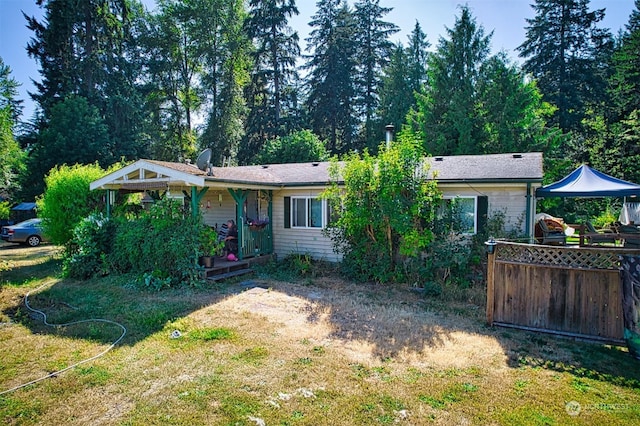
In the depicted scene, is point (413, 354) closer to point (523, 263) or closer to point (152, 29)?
point (523, 263)

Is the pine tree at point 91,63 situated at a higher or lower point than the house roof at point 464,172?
higher

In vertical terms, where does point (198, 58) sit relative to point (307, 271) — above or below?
above

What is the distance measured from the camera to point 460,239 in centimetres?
907

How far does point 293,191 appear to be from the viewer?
1168 cm

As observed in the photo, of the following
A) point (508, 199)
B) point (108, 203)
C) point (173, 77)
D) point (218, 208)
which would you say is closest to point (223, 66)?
point (173, 77)

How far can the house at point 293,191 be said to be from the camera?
908cm

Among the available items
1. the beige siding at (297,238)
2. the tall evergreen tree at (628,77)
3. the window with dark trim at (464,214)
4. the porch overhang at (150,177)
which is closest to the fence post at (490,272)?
the window with dark trim at (464,214)

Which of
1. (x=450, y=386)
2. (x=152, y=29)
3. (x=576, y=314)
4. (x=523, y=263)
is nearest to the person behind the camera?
(x=450, y=386)

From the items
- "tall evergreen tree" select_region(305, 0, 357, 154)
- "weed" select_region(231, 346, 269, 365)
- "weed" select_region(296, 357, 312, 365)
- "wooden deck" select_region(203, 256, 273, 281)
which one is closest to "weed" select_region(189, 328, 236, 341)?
"weed" select_region(231, 346, 269, 365)

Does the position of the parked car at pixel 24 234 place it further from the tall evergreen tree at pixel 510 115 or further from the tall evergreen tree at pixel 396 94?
the tall evergreen tree at pixel 510 115

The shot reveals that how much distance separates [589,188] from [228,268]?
32.5ft

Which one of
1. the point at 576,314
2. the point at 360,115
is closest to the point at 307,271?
the point at 576,314

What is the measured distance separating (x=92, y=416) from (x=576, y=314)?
6369mm

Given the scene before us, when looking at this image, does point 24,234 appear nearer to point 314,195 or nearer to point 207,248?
point 207,248
